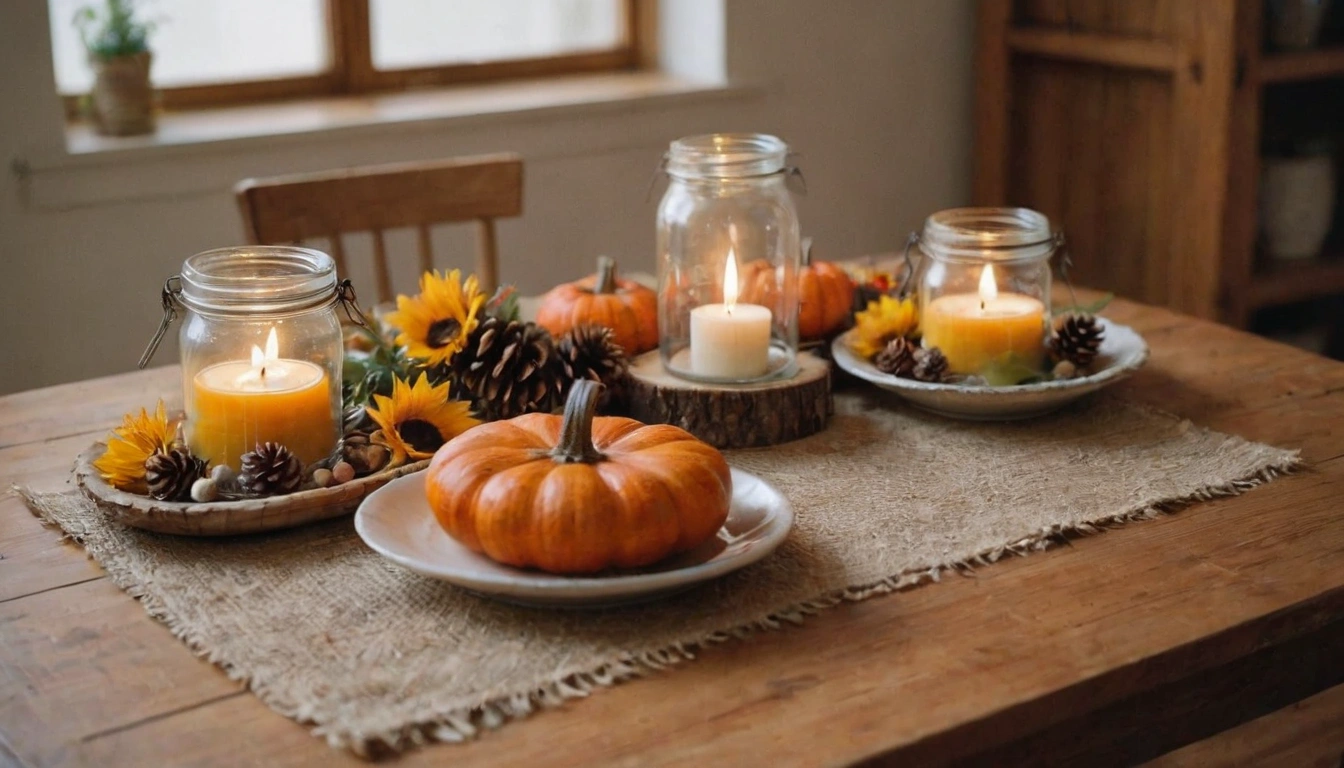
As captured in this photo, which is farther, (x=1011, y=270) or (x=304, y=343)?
(x=1011, y=270)

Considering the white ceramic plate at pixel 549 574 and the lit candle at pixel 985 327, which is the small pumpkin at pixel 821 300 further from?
the white ceramic plate at pixel 549 574

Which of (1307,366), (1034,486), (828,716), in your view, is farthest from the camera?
(1307,366)

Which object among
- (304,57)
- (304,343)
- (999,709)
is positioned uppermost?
(304,57)

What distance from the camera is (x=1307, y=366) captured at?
1515mm

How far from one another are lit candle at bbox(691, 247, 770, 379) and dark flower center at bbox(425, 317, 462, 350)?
0.22 metres

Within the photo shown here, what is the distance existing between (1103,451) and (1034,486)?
4.6 inches

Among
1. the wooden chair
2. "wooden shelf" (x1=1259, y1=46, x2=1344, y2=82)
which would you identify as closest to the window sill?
the wooden chair

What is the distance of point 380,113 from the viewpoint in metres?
2.58

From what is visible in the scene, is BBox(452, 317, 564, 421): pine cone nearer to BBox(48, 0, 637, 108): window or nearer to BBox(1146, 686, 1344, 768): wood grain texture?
BBox(1146, 686, 1344, 768): wood grain texture

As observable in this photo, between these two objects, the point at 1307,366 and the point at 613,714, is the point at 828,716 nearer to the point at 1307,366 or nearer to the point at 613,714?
A: the point at 613,714

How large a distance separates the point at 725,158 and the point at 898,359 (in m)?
0.25

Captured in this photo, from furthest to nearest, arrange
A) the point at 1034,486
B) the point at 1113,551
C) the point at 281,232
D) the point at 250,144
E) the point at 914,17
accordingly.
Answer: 1. the point at 914,17
2. the point at 250,144
3. the point at 281,232
4. the point at 1034,486
5. the point at 1113,551

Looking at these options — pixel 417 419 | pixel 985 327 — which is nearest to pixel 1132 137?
pixel 985 327

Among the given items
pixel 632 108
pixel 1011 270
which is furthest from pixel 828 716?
pixel 632 108
